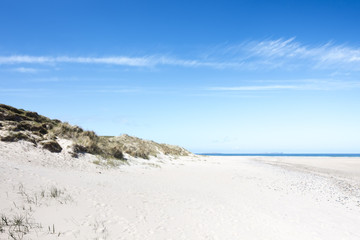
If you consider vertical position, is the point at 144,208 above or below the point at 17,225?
below

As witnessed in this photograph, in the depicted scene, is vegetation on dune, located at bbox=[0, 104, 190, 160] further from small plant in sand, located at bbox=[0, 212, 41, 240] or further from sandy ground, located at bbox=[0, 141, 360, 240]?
small plant in sand, located at bbox=[0, 212, 41, 240]

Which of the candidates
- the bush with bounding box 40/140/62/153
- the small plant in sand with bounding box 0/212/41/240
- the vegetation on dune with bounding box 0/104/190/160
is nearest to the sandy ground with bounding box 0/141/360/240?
the small plant in sand with bounding box 0/212/41/240

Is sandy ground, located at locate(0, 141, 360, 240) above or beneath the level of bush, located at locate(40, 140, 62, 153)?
beneath

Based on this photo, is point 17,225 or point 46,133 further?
point 46,133

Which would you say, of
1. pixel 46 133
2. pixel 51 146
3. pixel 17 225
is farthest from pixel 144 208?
pixel 46 133

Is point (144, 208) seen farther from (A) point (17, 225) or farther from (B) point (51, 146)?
(B) point (51, 146)

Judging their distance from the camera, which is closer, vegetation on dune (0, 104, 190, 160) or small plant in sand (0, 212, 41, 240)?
small plant in sand (0, 212, 41, 240)

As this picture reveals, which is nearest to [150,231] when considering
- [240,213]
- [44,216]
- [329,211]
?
[44,216]

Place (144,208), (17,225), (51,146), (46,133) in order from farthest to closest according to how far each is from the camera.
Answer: (46,133) → (51,146) → (144,208) → (17,225)

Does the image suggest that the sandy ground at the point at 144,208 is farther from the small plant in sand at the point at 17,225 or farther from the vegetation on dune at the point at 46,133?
the vegetation on dune at the point at 46,133

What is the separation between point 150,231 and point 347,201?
43.2 ft

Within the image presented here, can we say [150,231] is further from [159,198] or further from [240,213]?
[240,213]

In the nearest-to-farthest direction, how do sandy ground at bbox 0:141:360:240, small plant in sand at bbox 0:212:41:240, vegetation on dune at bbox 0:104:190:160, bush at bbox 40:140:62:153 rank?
small plant in sand at bbox 0:212:41:240 → sandy ground at bbox 0:141:360:240 → vegetation on dune at bbox 0:104:190:160 → bush at bbox 40:140:62:153

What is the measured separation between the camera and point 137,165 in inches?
858
